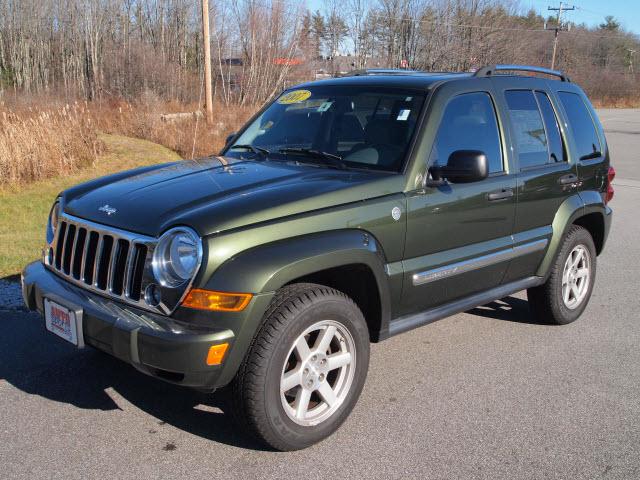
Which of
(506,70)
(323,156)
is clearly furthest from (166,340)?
(506,70)

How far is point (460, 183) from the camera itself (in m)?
4.06

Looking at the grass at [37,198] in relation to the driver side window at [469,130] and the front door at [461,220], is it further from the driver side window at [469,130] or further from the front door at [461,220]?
the driver side window at [469,130]

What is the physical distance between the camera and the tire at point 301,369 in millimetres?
3115

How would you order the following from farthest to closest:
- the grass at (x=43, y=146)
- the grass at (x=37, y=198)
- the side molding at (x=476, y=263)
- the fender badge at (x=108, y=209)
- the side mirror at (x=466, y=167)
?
the grass at (x=43, y=146)
the grass at (x=37, y=198)
the side molding at (x=476, y=263)
the side mirror at (x=466, y=167)
the fender badge at (x=108, y=209)

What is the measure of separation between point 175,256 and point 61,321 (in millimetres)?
828

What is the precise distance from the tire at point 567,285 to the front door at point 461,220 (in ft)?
2.68

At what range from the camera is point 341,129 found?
4.28m

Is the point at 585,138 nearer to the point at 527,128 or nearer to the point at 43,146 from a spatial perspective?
the point at 527,128

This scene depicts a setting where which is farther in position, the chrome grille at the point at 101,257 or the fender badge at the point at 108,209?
the fender badge at the point at 108,209

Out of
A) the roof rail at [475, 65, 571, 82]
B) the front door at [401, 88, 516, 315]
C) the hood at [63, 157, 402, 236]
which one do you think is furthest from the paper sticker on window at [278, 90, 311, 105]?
the roof rail at [475, 65, 571, 82]

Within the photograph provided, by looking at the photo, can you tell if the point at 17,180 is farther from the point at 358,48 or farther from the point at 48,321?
the point at 358,48

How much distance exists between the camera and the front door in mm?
3852

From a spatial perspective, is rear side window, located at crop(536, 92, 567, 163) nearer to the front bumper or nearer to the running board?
the running board

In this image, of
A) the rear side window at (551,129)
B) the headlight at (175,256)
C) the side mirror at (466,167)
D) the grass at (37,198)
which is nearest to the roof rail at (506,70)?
the rear side window at (551,129)
